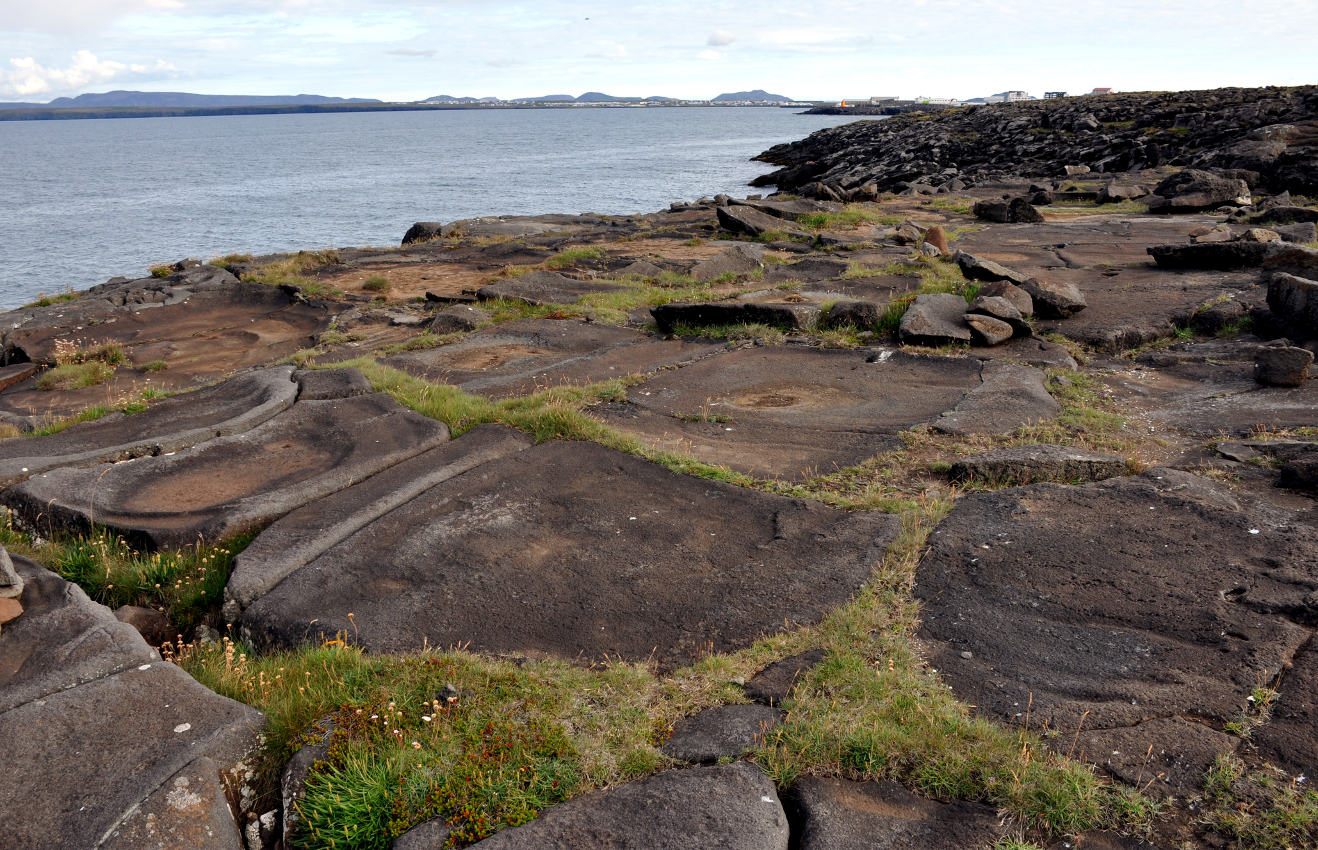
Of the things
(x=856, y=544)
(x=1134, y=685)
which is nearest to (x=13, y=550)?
(x=856, y=544)

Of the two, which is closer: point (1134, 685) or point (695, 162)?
point (1134, 685)

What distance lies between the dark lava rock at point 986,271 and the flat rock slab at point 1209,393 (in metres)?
2.81

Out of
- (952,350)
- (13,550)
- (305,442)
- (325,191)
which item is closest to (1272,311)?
(952,350)

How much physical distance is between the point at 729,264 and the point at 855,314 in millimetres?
5551

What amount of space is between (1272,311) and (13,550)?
13523mm

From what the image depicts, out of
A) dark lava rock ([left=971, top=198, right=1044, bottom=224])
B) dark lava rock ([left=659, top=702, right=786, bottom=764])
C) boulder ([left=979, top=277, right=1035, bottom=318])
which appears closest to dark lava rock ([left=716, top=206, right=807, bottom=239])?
dark lava rock ([left=971, top=198, right=1044, bottom=224])

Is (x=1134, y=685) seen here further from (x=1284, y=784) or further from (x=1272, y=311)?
(x=1272, y=311)

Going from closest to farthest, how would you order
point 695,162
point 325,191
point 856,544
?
point 856,544 → point 325,191 → point 695,162

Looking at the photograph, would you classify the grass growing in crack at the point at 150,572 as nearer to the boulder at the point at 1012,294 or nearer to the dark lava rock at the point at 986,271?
the boulder at the point at 1012,294

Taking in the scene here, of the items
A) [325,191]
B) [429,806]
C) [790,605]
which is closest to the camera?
[429,806]

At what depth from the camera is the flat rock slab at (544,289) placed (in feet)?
51.4

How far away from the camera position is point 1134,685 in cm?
464

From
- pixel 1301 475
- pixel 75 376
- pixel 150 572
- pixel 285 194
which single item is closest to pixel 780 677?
pixel 150 572

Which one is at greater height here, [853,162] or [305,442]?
[853,162]
